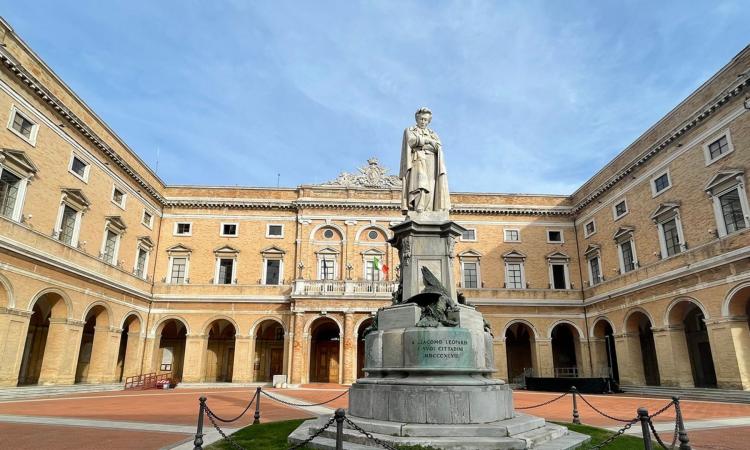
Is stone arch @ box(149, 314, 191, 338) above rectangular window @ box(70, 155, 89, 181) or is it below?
below

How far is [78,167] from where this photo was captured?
2295 centimetres

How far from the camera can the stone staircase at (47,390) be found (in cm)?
1684

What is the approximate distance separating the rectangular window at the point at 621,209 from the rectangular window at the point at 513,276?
281 inches

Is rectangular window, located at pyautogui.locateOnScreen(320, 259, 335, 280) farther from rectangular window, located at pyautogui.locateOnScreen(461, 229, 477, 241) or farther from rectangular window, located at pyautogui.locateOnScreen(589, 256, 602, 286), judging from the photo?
rectangular window, located at pyautogui.locateOnScreen(589, 256, 602, 286)

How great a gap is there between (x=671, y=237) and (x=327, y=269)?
774 inches

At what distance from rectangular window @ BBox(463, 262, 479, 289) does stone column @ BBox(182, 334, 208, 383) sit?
686 inches

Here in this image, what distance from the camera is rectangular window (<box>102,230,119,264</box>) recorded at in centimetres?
2531

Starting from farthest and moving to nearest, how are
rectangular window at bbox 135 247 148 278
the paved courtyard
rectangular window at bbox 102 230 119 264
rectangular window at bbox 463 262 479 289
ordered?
rectangular window at bbox 463 262 479 289 → rectangular window at bbox 135 247 148 278 → rectangular window at bbox 102 230 119 264 → the paved courtyard

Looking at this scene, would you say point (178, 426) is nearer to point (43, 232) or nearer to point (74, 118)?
point (43, 232)

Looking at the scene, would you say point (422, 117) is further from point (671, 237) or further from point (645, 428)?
point (671, 237)

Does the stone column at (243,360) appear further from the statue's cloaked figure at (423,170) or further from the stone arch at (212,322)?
the statue's cloaked figure at (423,170)

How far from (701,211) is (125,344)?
1313 inches

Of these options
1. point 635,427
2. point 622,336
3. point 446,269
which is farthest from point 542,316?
point 446,269

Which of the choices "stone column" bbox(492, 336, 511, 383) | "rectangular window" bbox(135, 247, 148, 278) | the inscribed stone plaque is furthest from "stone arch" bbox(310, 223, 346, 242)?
the inscribed stone plaque
